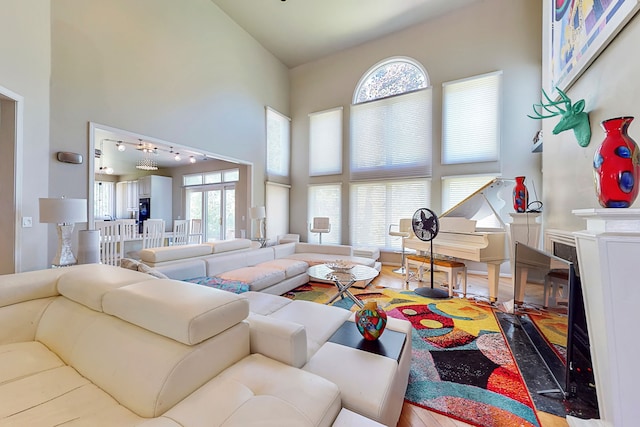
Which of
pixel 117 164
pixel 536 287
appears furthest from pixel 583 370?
pixel 117 164

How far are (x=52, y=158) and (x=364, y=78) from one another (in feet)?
19.6

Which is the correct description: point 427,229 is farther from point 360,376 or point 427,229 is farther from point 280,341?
point 280,341

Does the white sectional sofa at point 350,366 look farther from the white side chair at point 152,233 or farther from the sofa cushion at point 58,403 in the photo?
the white side chair at point 152,233

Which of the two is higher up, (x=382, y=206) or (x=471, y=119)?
(x=471, y=119)

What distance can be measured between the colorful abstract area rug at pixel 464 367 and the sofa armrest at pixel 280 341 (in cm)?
97

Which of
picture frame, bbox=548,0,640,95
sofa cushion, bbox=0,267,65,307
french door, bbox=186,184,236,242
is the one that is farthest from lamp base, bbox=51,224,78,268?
picture frame, bbox=548,0,640,95

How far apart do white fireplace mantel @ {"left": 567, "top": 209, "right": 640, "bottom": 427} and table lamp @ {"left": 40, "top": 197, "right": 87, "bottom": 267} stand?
3.99 m

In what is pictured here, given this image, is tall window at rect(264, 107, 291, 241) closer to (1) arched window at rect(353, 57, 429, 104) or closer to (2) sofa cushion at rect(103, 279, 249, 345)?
(1) arched window at rect(353, 57, 429, 104)

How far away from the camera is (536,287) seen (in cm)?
202

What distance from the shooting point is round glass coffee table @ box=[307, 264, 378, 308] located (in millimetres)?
2693

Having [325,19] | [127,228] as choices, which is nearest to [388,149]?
[325,19]

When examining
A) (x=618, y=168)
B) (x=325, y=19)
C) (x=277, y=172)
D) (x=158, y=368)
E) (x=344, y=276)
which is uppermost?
(x=325, y=19)

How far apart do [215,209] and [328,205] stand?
3494 mm

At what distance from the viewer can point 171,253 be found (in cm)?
303
